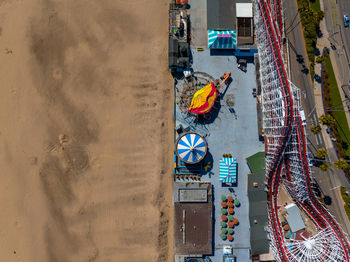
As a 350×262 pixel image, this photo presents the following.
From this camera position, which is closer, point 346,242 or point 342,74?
point 346,242

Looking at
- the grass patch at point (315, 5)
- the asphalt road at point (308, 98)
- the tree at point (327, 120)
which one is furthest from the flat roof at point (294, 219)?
the grass patch at point (315, 5)

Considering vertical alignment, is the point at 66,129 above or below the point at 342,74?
below

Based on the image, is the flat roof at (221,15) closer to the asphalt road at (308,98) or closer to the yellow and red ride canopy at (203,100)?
the asphalt road at (308,98)

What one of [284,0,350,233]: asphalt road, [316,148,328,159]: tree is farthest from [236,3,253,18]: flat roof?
[316,148,328,159]: tree

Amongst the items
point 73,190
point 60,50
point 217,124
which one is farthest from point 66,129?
point 217,124

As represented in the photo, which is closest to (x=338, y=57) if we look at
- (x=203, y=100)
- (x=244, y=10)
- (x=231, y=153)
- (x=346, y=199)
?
(x=244, y=10)

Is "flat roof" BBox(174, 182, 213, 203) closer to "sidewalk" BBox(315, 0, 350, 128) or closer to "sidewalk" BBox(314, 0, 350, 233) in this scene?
"sidewalk" BBox(314, 0, 350, 233)

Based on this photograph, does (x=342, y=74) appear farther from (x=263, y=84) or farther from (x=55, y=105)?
(x=55, y=105)
